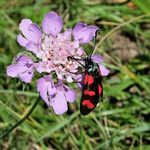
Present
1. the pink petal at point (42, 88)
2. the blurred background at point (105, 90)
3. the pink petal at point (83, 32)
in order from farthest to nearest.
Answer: the blurred background at point (105, 90), the pink petal at point (83, 32), the pink petal at point (42, 88)

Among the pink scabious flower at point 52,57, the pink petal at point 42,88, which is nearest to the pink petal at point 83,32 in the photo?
the pink scabious flower at point 52,57

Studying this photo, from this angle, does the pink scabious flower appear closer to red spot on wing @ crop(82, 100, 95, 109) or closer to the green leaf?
red spot on wing @ crop(82, 100, 95, 109)

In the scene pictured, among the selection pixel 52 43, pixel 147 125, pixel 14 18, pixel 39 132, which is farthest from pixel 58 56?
pixel 14 18

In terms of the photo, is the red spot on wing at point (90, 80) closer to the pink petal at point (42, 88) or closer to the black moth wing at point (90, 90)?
the black moth wing at point (90, 90)

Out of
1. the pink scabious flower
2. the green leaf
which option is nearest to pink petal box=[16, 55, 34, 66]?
the pink scabious flower

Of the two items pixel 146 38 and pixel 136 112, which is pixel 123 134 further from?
pixel 146 38

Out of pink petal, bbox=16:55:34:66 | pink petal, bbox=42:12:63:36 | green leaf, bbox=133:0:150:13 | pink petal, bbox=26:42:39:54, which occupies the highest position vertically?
pink petal, bbox=42:12:63:36
